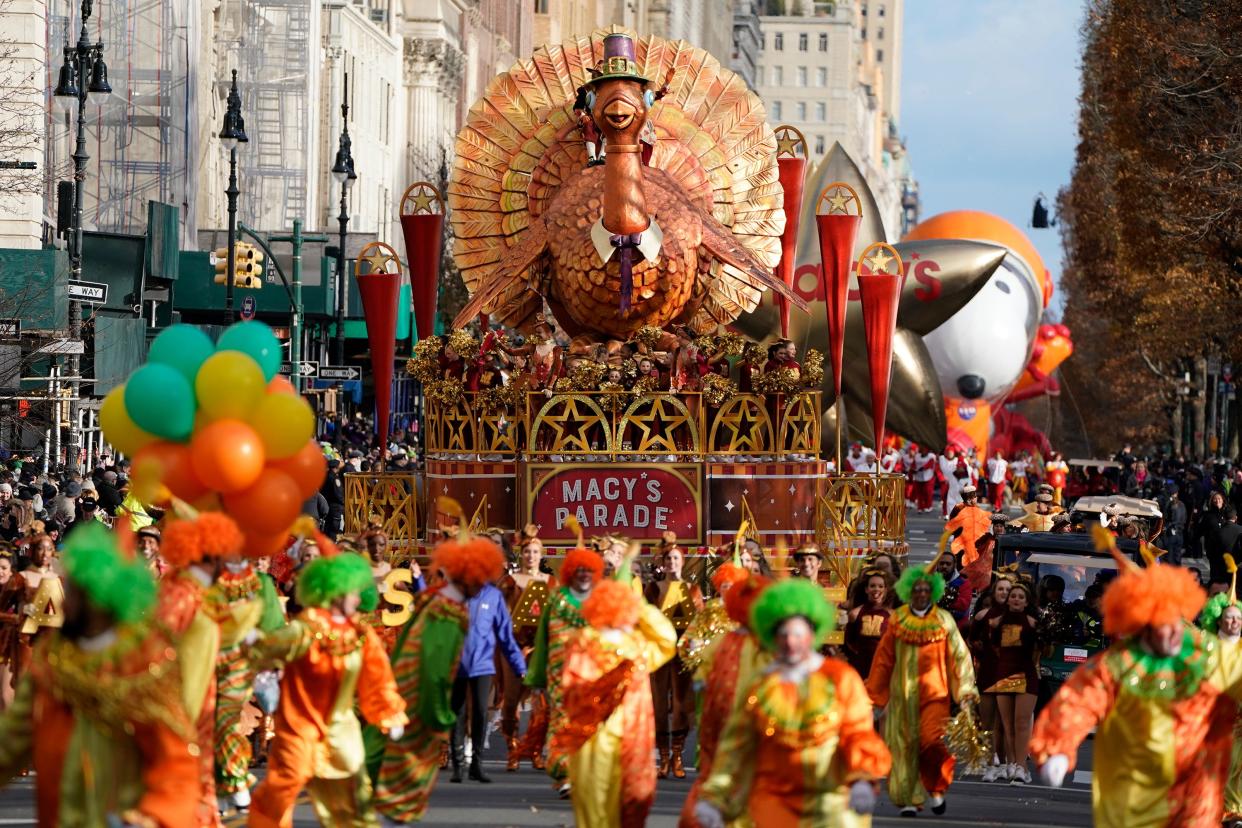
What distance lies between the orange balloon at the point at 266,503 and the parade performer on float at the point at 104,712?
9.07ft

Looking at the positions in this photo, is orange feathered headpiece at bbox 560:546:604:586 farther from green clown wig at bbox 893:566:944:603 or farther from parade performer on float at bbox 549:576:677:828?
parade performer on float at bbox 549:576:677:828

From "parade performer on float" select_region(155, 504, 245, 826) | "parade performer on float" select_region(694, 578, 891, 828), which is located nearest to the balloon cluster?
"parade performer on float" select_region(155, 504, 245, 826)

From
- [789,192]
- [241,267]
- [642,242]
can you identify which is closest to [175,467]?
[642,242]

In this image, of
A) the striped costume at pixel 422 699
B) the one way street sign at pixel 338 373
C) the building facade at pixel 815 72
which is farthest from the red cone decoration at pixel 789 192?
the building facade at pixel 815 72

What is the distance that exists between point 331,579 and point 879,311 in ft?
40.6

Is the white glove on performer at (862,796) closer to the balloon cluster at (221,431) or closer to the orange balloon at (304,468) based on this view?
the balloon cluster at (221,431)

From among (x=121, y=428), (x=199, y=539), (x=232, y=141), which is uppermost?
(x=232, y=141)

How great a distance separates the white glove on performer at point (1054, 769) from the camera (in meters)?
9.80

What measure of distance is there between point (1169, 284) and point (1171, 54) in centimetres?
1042

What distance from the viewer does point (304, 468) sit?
12172 mm

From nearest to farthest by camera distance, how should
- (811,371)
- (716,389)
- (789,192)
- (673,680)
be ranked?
(673,680), (716,389), (811,371), (789,192)

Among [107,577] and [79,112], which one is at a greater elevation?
[79,112]

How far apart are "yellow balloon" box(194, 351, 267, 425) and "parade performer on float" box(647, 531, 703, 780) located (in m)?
3.93

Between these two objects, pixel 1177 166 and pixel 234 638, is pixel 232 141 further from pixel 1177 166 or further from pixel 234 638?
pixel 234 638
